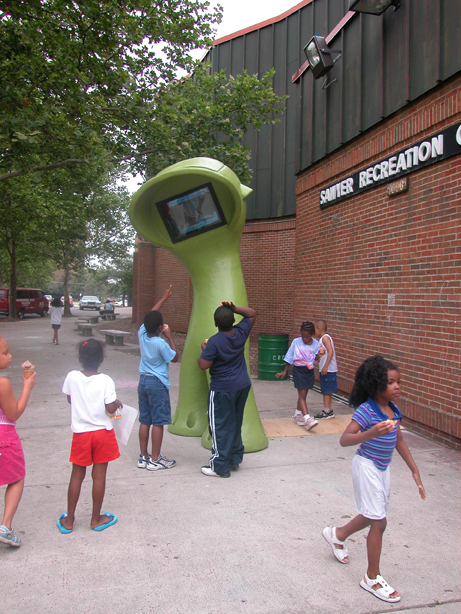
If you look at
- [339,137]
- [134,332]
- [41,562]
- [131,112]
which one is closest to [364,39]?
[339,137]

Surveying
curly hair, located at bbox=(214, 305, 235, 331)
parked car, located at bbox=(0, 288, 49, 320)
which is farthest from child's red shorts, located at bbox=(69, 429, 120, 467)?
parked car, located at bbox=(0, 288, 49, 320)

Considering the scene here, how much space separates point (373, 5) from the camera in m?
6.36

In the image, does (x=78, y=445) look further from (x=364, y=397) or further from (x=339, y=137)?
(x=339, y=137)

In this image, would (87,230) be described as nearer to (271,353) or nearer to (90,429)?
(271,353)

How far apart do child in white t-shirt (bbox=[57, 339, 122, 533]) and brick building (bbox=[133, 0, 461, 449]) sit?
362 centimetres

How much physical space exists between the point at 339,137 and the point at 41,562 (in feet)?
23.3

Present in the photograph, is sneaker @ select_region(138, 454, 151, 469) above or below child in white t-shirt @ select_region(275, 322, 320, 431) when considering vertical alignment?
below

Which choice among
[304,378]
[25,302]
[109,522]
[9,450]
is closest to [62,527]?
[109,522]

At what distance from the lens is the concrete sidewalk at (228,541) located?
247 cm

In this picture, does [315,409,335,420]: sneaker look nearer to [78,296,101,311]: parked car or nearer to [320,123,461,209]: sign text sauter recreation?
[320,123,461,209]: sign text sauter recreation

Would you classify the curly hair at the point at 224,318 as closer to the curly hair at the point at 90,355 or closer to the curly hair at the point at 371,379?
the curly hair at the point at 90,355

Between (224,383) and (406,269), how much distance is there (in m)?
3.14

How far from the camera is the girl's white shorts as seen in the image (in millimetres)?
2518

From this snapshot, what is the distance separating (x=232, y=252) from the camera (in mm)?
5312
